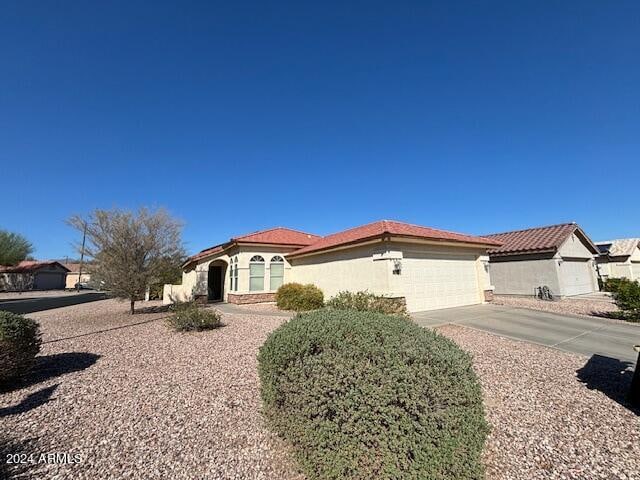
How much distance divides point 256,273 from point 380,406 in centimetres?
1483

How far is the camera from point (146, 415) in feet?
12.7

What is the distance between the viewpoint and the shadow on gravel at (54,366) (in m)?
5.12

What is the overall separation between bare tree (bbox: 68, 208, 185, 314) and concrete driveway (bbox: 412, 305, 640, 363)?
38.4 ft

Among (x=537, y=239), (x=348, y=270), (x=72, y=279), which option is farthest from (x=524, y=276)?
(x=72, y=279)

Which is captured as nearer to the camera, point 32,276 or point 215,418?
point 215,418

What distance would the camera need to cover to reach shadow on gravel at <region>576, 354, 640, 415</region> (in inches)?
175

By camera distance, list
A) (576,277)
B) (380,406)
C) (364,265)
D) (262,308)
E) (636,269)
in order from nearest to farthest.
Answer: (380,406) < (364,265) < (262,308) < (576,277) < (636,269)

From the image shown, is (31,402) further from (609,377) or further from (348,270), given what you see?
(348,270)

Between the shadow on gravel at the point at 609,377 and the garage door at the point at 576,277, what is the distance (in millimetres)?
12856

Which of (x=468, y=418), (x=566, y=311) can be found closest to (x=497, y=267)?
(x=566, y=311)

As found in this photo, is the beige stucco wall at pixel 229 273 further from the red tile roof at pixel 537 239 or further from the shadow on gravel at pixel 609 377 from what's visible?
the red tile roof at pixel 537 239

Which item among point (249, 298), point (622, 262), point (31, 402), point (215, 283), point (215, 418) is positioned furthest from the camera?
point (622, 262)

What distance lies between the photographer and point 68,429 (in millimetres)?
3545

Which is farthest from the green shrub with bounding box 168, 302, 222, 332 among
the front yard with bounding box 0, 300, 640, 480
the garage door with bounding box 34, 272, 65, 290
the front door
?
the garage door with bounding box 34, 272, 65, 290
